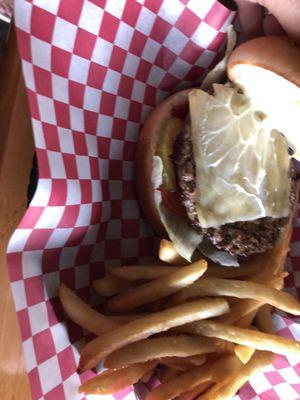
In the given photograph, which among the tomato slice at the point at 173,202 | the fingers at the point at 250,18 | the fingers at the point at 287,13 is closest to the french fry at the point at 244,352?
the tomato slice at the point at 173,202

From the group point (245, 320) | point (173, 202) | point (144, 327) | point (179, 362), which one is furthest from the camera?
point (173, 202)

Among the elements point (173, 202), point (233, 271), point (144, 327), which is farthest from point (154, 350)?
point (173, 202)

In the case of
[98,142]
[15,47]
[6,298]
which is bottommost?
[6,298]

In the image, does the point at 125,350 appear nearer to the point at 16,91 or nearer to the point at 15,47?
the point at 16,91

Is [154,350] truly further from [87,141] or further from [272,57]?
[272,57]

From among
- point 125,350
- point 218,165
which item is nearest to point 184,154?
point 218,165
